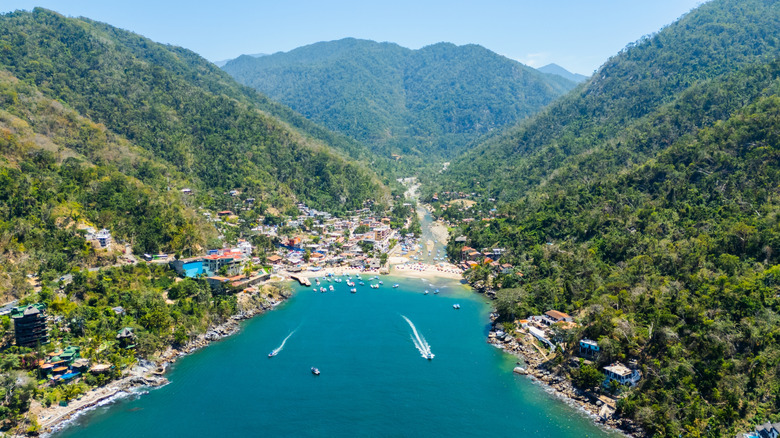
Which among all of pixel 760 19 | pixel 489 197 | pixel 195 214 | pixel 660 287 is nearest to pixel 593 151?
pixel 489 197

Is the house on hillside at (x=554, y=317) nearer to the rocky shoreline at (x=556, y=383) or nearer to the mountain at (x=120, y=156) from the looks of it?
the rocky shoreline at (x=556, y=383)

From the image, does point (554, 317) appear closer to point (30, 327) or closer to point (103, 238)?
point (30, 327)

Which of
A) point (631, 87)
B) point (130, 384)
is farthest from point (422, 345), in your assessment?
point (631, 87)

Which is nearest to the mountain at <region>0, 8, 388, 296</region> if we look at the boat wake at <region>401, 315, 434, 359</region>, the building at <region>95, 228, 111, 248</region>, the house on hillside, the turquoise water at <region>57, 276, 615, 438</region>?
the building at <region>95, 228, 111, 248</region>

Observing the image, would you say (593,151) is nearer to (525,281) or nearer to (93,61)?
(525,281)

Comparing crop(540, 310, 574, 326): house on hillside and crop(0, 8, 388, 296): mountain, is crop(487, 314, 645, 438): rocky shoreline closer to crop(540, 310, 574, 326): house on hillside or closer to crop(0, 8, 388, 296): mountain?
crop(540, 310, 574, 326): house on hillside
